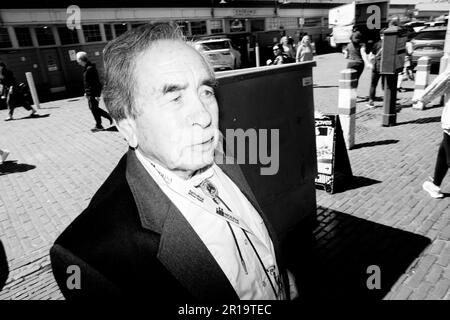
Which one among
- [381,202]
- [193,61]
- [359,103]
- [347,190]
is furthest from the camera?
[359,103]

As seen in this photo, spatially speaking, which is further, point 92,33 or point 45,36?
point 92,33

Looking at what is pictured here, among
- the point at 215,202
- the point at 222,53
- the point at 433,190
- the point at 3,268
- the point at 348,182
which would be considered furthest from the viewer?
the point at 222,53

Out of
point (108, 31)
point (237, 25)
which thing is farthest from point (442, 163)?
point (237, 25)

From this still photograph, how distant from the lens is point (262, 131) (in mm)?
2926

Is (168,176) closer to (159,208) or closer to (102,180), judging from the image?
(159,208)

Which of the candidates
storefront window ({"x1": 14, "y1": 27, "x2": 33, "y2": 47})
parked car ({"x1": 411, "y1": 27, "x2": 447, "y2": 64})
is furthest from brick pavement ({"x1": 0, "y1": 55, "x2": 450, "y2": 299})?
storefront window ({"x1": 14, "y1": 27, "x2": 33, "y2": 47})

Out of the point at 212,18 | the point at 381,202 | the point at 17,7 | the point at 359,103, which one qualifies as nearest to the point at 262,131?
the point at 381,202

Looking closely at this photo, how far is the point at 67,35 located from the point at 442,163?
73.0ft

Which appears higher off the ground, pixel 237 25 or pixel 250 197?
pixel 237 25

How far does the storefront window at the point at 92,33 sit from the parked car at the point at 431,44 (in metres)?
19.2

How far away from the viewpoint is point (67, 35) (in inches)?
792

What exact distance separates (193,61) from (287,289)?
4.67 ft

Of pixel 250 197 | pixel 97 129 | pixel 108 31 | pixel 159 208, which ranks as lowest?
pixel 97 129

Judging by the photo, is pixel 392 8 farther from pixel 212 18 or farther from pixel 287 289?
pixel 287 289
